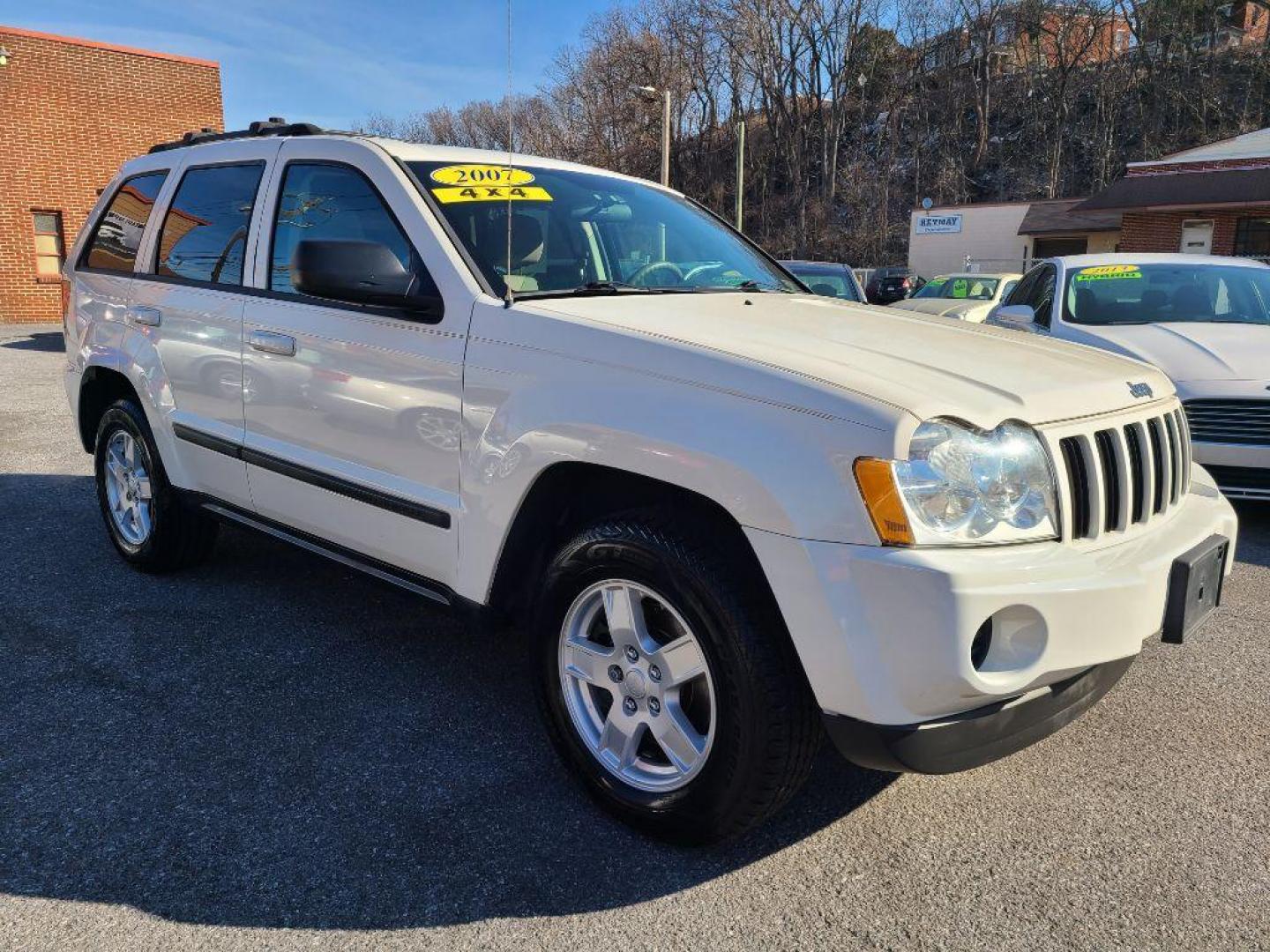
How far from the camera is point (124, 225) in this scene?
4.62 m

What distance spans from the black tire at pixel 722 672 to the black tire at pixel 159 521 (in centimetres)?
242

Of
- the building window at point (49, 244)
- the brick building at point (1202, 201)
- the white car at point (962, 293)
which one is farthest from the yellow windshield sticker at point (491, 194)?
the brick building at point (1202, 201)

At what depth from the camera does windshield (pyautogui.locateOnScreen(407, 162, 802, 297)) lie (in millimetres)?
3129

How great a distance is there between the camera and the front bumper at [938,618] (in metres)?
2.03

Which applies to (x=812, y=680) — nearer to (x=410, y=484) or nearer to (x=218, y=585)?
(x=410, y=484)

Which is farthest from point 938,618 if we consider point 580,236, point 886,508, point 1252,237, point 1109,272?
point 1252,237

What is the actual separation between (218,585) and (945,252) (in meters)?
37.5

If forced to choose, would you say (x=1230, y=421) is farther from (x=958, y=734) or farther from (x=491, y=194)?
(x=491, y=194)

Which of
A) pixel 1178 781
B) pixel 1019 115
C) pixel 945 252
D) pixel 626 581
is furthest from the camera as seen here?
pixel 1019 115

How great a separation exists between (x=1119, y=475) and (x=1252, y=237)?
25.8 meters

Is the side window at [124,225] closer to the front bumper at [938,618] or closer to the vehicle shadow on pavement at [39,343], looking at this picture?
the front bumper at [938,618]

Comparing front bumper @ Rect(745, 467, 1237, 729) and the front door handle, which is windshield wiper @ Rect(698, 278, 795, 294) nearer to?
the front door handle

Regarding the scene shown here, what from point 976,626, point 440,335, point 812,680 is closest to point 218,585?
point 440,335

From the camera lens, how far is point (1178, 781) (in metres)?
2.90
